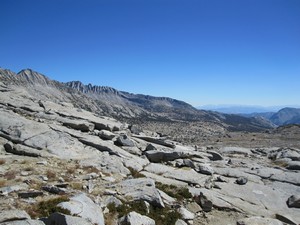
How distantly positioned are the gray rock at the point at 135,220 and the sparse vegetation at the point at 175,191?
461cm

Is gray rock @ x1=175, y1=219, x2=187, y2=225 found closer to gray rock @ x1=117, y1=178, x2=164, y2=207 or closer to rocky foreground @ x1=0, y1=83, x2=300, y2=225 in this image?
rocky foreground @ x1=0, y1=83, x2=300, y2=225

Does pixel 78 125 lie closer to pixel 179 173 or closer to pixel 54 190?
pixel 179 173

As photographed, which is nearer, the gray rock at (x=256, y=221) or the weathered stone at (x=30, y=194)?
the weathered stone at (x=30, y=194)

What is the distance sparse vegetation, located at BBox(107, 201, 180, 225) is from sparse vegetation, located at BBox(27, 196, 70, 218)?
281 cm

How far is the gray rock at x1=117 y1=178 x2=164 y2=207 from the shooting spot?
15.8 metres

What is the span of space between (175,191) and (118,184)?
159 inches

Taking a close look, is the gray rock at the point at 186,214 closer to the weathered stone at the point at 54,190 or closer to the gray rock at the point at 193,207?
the gray rock at the point at 193,207

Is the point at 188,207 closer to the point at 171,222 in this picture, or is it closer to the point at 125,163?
the point at 171,222

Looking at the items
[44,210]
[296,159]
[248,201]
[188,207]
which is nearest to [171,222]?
[188,207]

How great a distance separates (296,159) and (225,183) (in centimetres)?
1732

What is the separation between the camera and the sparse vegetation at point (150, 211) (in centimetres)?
1408

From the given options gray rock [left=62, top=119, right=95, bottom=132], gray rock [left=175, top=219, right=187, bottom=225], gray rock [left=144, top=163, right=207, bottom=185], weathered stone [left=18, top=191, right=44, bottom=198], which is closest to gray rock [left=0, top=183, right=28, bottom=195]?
weathered stone [left=18, top=191, right=44, bottom=198]

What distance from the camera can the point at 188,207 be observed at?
1702 cm

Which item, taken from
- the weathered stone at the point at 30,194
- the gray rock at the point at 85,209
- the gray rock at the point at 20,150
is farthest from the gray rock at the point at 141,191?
the gray rock at the point at 20,150
